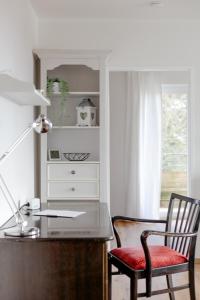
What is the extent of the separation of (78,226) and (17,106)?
110cm

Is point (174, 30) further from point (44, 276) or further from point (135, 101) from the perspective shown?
point (44, 276)

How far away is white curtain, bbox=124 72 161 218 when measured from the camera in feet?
20.8

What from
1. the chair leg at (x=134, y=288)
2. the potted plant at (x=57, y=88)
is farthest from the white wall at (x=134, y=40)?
the chair leg at (x=134, y=288)

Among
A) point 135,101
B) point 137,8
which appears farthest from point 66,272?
point 135,101

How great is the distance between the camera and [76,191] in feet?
12.3

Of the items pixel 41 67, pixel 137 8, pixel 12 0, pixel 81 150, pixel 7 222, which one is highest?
pixel 137 8

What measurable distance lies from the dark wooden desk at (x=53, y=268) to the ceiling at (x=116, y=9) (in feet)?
7.28

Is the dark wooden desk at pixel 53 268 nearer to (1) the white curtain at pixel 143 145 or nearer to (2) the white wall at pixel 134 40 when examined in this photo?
(2) the white wall at pixel 134 40

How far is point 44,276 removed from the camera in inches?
80.0

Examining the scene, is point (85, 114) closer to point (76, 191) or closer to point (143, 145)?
point (76, 191)

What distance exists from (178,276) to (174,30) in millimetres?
2364

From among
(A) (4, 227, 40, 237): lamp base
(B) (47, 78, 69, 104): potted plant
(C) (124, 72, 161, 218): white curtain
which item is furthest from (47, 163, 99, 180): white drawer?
(C) (124, 72, 161, 218): white curtain

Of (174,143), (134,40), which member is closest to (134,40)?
(134,40)

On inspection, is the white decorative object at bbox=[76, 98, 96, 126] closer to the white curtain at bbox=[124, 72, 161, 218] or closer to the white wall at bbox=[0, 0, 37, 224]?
the white wall at bbox=[0, 0, 37, 224]
